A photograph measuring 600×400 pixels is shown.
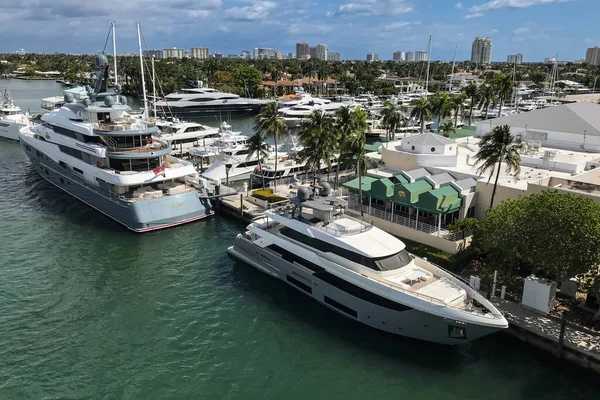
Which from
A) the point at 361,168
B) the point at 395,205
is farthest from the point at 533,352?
the point at 361,168

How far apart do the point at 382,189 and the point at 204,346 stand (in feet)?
59.6

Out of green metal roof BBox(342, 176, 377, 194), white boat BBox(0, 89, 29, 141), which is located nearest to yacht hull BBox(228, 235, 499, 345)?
green metal roof BBox(342, 176, 377, 194)

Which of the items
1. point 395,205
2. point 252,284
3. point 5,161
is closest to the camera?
point 252,284

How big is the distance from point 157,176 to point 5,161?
118 feet

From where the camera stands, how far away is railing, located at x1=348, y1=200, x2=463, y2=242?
32281mm

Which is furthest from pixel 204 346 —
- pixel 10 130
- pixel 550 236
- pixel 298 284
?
pixel 10 130

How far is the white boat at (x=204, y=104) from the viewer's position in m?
105

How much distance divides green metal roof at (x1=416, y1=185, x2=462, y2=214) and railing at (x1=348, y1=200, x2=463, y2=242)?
141 cm

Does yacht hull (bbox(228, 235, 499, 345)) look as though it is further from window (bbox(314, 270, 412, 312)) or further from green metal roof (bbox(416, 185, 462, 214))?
green metal roof (bbox(416, 185, 462, 214))

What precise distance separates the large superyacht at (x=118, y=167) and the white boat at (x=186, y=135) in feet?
64.3

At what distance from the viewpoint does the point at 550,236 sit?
2297 centimetres

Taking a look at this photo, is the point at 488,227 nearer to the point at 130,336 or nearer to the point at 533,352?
the point at 533,352

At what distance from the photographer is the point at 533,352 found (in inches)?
898

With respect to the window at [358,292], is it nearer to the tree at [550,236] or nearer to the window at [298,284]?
the window at [298,284]
